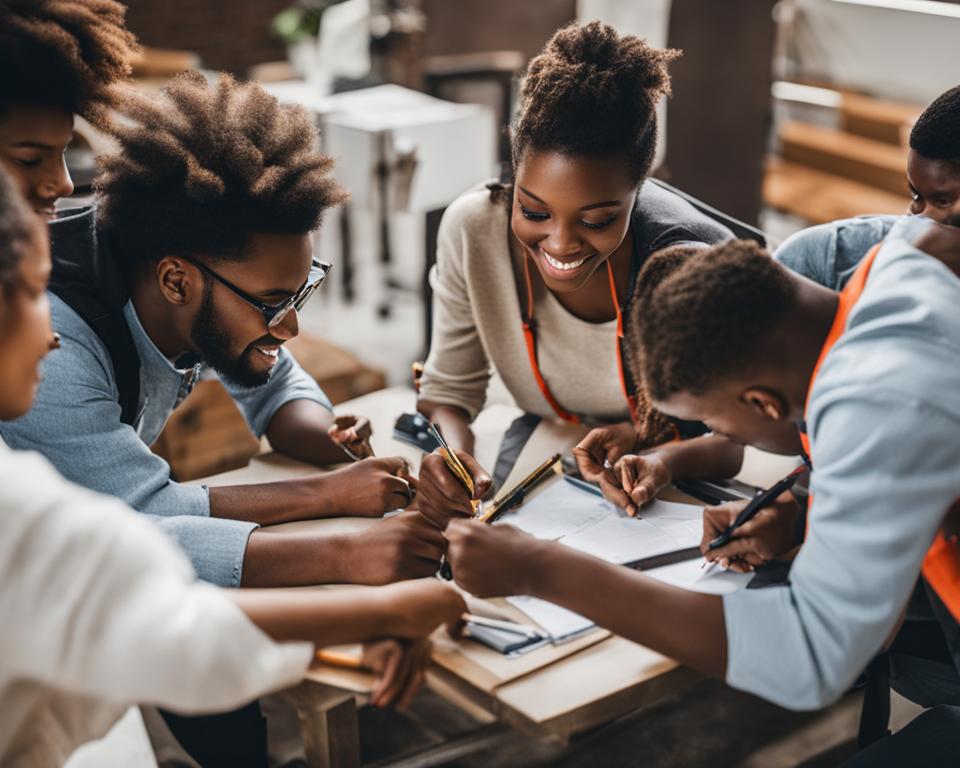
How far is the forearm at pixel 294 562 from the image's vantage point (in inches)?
58.6

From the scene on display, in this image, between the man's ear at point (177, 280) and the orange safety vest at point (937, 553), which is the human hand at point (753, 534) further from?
the man's ear at point (177, 280)

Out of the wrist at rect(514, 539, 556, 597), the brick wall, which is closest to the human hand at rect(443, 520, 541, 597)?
the wrist at rect(514, 539, 556, 597)

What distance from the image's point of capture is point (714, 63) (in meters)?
4.53

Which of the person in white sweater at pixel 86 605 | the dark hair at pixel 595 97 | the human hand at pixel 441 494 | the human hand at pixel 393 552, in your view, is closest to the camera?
the person in white sweater at pixel 86 605

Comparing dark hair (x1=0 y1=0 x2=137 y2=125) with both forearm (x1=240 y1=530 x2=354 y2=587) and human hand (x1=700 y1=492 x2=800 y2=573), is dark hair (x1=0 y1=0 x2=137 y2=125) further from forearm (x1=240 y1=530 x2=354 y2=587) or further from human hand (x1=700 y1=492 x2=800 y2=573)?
human hand (x1=700 y1=492 x2=800 y2=573)


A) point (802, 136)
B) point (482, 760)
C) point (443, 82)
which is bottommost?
point (482, 760)

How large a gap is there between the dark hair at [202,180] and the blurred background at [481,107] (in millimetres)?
1164

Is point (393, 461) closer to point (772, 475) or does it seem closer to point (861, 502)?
point (772, 475)

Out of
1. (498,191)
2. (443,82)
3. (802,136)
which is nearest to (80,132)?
(443,82)

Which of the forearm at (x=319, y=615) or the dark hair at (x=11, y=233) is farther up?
the dark hair at (x=11, y=233)

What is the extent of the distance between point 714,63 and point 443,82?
1205 millimetres

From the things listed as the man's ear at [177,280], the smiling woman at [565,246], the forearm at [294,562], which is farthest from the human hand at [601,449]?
the man's ear at [177,280]

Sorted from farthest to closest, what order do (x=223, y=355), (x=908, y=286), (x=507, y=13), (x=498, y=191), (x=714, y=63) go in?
(x=507, y=13)
(x=714, y=63)
(x=498, y=191)
(x=223, y=355)
(x=908, y=286)

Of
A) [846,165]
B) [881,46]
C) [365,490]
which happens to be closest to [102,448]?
[365,490]
